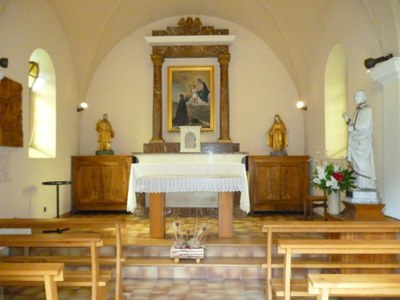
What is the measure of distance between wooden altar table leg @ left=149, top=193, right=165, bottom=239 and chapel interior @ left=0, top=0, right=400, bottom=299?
0.02 meters

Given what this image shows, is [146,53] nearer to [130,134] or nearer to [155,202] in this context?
[130,134]

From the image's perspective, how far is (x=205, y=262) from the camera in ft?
15.9

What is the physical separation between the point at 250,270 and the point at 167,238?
127cm

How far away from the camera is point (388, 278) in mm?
2568

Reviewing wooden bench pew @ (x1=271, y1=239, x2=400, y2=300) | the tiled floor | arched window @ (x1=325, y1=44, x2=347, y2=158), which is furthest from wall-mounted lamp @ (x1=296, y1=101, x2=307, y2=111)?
wooden bench pew @ (x1=271, y1=239, x2=400, y2=300)

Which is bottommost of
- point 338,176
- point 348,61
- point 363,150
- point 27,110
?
point 338,176

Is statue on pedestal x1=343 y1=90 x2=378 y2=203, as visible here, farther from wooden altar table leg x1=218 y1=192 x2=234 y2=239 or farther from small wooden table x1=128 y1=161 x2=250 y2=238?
wooden altar table leg x1=218 y1=192 x2=234 y2=239

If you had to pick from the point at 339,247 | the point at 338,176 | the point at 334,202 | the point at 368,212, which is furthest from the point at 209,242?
the point at 339,247

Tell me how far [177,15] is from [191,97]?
1.84m

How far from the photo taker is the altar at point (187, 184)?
5.33m

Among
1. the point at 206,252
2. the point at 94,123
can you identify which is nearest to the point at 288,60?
the point at 94,123

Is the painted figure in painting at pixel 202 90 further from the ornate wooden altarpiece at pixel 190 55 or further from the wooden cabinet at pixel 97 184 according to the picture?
the wooden cabinet at pixel 97 184

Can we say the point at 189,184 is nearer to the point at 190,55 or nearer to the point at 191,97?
the point at 191,97

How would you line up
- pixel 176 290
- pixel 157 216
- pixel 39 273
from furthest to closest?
pixel 157 216
pixel 176 290
pixel 39 273
